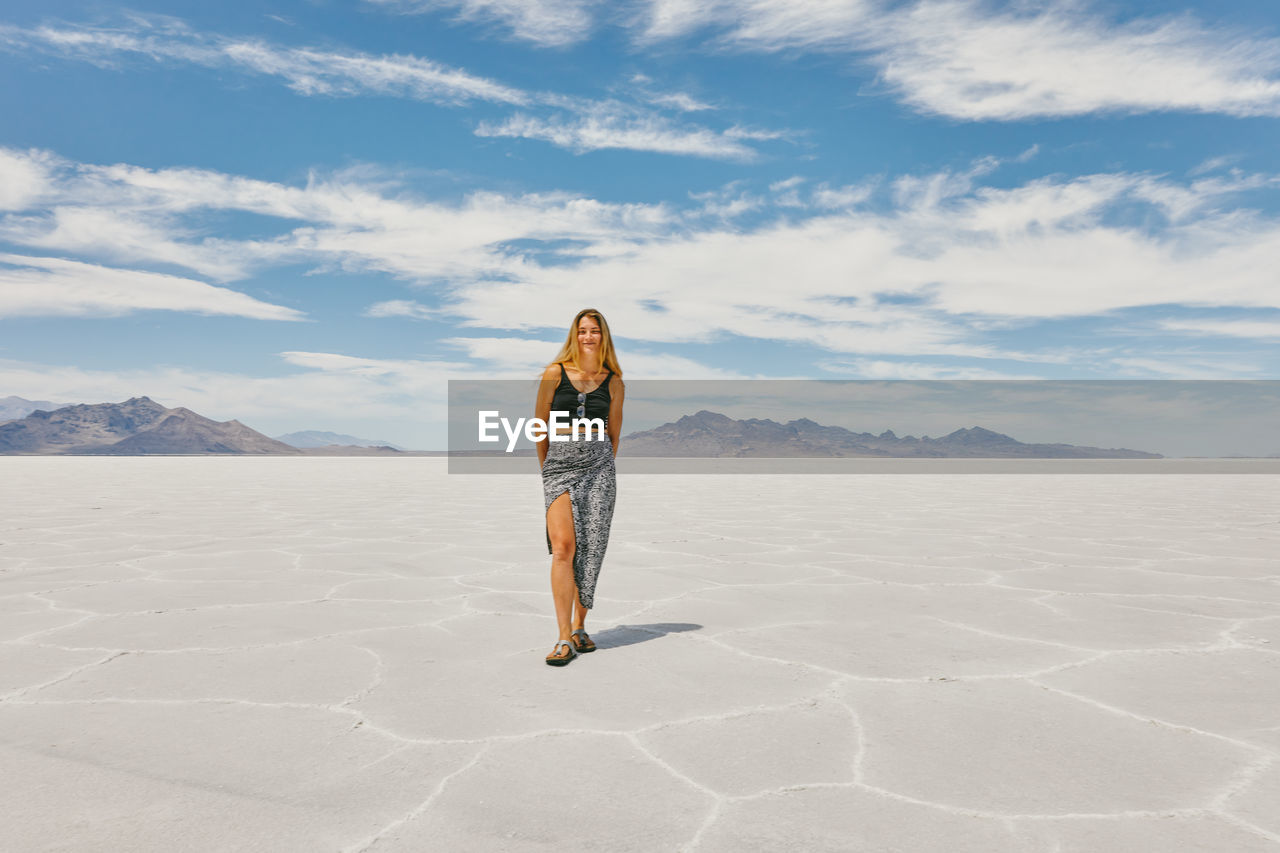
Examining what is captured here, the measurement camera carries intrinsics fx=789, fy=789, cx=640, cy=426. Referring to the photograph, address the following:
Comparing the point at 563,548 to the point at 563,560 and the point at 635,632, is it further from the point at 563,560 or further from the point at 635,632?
the point at 635,632

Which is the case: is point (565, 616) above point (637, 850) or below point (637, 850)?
above

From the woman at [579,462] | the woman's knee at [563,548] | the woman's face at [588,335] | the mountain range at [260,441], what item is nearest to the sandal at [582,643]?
the woman at [579,462]

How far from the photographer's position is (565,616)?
9.46 feet

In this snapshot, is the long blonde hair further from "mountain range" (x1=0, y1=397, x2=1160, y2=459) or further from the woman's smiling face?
"mountain range" (x1=0, y1=397, x2=1160, y2=459)

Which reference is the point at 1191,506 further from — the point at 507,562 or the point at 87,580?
the point at 87,580

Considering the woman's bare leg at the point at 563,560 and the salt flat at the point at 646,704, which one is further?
the woman's bare leg at the point at 563,560

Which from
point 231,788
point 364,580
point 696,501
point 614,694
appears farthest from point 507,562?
point 696,501

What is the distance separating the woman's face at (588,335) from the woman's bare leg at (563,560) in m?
0.56

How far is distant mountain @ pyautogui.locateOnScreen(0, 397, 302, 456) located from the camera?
143 m

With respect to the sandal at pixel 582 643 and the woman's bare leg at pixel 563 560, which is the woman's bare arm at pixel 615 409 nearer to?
the woman's bare leg at pixel 563 560

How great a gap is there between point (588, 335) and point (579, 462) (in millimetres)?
482

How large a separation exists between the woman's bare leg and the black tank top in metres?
0.32

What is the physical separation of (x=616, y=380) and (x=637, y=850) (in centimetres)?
184

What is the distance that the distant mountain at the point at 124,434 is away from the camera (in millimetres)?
143125
